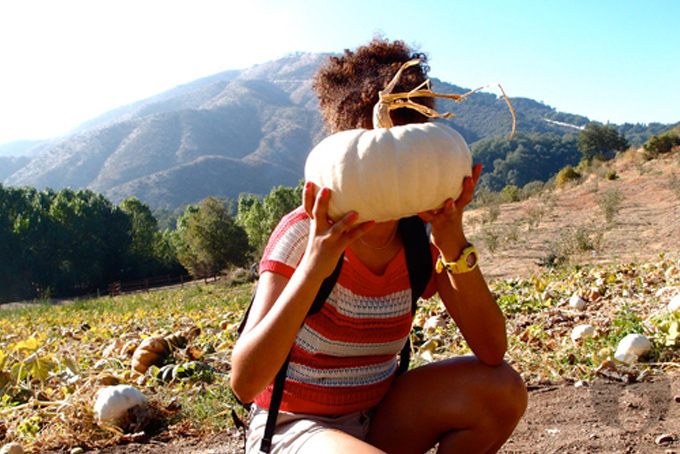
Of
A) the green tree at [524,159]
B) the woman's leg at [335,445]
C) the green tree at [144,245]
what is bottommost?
the green tree at [524,159]

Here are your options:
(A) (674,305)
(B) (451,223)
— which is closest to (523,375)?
(A) (674,305)

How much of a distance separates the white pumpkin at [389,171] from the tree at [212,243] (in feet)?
127

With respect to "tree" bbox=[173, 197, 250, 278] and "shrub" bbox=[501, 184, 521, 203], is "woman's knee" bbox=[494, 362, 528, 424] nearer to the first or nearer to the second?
"shrub" bbox=[501, 184, 521, 203]

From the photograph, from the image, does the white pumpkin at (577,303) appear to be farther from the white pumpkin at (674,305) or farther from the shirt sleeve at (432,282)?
the shirt sleeve at (432,282)

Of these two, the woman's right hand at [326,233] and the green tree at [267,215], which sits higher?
the woman's right hand at [326,233]

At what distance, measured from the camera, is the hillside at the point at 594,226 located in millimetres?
→ 11523

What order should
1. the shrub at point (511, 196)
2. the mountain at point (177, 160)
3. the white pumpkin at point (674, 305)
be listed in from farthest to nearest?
the mountain at point (177, 160) < the shrub at point (511, 196) < the white pumpkin at point (674, 305)

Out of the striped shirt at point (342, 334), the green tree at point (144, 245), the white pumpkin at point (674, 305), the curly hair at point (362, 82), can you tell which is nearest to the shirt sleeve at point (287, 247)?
the striped shirt at point (342, 334)

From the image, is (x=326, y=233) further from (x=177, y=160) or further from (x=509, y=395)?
(x=177, y=160)

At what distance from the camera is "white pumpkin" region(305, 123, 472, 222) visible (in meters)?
1.65

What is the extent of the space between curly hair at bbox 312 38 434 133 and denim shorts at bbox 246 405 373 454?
3.50ft

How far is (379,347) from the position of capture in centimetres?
208

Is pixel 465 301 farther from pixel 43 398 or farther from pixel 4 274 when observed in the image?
pixel 4 274

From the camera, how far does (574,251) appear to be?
11.4 m
